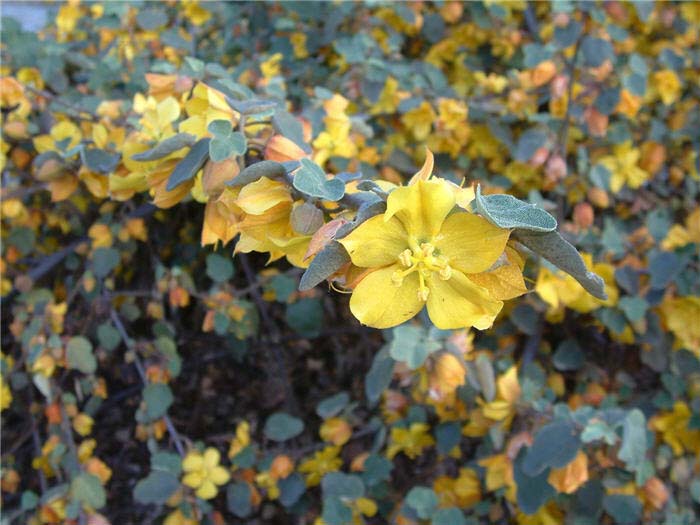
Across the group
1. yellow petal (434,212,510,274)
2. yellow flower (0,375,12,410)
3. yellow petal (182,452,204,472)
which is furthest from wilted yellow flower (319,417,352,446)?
yellow petal (434,212,510,274)

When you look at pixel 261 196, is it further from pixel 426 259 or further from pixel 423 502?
pixel 423 502

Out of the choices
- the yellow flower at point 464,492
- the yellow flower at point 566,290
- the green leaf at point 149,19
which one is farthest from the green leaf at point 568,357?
the green leaf at point 149,19

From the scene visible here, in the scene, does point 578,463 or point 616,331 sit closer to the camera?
point 578,463

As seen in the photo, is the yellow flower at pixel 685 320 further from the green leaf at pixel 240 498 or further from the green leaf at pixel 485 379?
the green leaf at pixel 240 498

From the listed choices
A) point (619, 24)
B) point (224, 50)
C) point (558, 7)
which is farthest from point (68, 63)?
point (619, 24)

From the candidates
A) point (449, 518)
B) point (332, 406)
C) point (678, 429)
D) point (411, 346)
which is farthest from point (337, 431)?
point (678, 429)

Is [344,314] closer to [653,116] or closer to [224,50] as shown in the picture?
[224,50]
